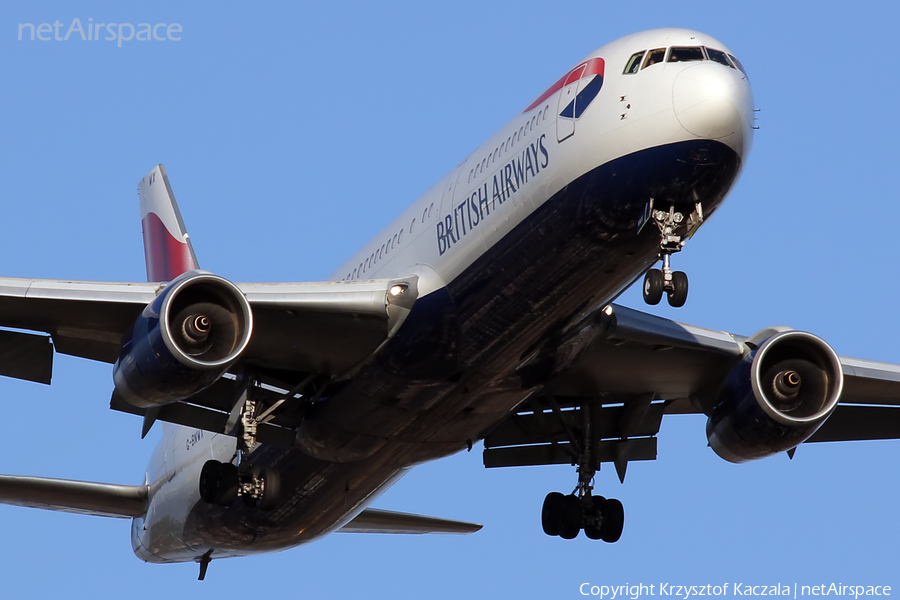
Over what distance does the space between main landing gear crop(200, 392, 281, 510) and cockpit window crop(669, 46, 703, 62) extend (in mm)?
9102

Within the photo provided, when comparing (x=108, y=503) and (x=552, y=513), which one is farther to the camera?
(x=108, y=503)

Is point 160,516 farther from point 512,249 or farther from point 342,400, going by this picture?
point 512,249

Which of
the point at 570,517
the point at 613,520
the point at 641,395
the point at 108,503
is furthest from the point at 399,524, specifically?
the point at 641,395

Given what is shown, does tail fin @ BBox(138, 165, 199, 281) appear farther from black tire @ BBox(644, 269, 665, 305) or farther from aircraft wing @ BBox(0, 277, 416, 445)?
black tire @ BBox(644, 269, 665, 305)

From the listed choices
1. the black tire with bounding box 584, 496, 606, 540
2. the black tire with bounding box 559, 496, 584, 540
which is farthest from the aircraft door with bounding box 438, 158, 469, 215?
the black tire with bounding box 584, 496, 606, 540

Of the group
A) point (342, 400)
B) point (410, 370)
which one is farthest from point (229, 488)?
point (410, 370)

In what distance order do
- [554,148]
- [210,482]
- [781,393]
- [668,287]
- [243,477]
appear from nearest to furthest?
[668,287], [554,148], [210,482], [243,477], [781,393]

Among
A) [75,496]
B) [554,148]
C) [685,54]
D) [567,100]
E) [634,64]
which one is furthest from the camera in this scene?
[75,496]

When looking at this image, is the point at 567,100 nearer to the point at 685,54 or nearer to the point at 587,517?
the point at 685,54

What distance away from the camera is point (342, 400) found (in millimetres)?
24281

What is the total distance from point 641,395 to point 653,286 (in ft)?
24.8

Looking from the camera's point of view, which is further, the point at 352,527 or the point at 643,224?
the point at 352,527

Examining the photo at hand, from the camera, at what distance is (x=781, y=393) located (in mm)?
25609

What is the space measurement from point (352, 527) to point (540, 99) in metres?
12.4
